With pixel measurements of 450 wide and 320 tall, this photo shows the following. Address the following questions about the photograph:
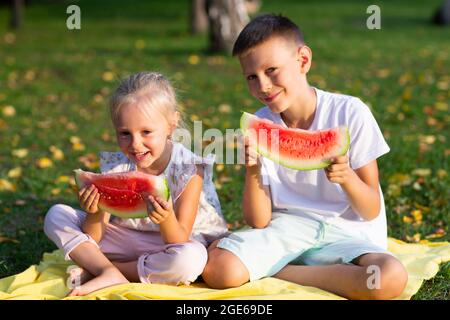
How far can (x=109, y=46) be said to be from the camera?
13594 millimetres

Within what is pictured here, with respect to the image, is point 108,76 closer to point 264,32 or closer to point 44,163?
point 44,163

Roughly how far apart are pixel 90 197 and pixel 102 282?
455 millimetres

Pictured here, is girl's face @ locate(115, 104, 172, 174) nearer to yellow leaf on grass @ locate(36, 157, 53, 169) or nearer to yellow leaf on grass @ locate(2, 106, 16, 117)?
yellow leaf on grass @ locate(36, 157, 53, 169)

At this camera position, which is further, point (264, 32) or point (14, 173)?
point (14, 173)

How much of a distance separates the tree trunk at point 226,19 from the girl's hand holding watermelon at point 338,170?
26.6 ft

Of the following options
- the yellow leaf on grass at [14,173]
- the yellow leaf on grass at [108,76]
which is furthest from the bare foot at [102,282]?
the yellow leaf on grass at [108,76]

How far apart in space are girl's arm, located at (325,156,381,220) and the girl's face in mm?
935

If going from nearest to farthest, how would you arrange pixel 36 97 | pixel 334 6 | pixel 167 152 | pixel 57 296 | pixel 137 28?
pixel 57 296, pixel 167 152, pixel 36 97, pixel 137 28, pixel 334 6

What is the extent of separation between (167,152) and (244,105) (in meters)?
4.89

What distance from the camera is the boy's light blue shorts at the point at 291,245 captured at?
387 cm

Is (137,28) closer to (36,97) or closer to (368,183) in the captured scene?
(36,97)

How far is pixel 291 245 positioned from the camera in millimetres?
4004

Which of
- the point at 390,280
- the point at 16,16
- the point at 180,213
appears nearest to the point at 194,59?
the point at 16,16

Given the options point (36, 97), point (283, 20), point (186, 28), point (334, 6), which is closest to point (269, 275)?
point (283, 20)
